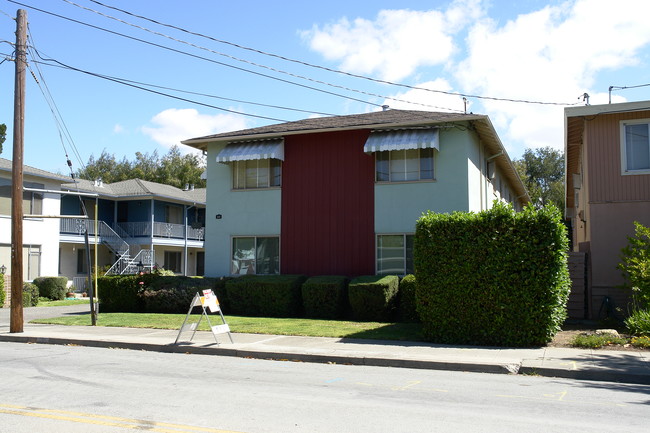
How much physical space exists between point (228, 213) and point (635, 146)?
1297 cm

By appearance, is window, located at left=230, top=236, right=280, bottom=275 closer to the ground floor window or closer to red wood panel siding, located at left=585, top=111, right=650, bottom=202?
red wood panel siding, located at left=585, top=111, right=650, bottom=202

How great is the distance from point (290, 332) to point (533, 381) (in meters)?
6.75

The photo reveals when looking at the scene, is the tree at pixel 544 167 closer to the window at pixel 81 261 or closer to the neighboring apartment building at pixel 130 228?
the neighboring apartment building at pixel 130 228

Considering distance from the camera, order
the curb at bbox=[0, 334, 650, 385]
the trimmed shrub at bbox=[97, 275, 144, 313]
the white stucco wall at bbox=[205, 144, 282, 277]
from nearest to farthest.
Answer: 1. the curb at bbox=[0, 334, 650, 385]
2. the trimmed shrub at bbox=[97, 275, 144, 313]
3. the white stucco wall at bbox=[205, 144, 282, 277]

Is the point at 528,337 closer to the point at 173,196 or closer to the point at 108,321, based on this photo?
the point at 108,321

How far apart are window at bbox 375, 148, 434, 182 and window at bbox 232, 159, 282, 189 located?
12.1ft

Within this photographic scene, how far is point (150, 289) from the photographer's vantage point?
781 inches

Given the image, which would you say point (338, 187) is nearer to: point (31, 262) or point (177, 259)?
point (31, 262)

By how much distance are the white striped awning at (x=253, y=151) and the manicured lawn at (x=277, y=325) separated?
5486 millimetres

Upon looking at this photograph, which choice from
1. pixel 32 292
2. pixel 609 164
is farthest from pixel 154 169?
pixel 609 164

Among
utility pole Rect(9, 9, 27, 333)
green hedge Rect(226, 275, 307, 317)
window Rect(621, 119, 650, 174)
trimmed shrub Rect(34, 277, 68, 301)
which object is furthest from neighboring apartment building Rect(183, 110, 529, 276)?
trimmed shrub Rect(34, 277, 68, 301)

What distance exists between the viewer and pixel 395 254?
18.8 metres

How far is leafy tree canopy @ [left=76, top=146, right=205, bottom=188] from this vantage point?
6012 centimetres

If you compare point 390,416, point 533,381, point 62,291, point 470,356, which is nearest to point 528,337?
point 470,356
